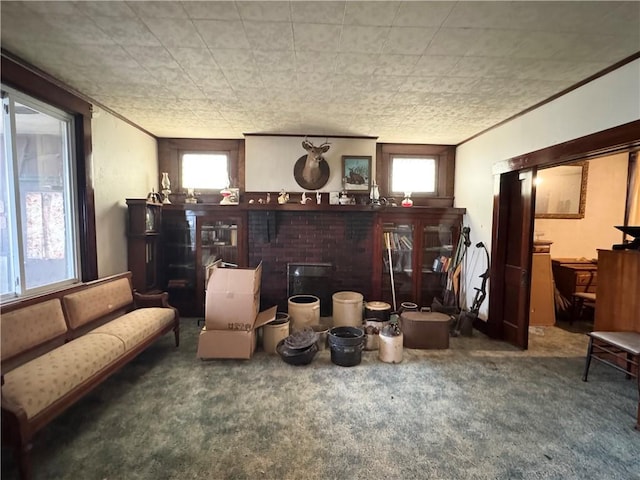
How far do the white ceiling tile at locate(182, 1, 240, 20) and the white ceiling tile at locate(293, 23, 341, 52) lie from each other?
0.38 meters

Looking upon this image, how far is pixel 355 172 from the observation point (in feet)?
15.1

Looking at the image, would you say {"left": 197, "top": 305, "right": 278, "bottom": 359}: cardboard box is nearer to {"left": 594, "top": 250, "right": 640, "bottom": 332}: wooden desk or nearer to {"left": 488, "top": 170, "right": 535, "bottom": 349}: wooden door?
{"left": 488, "top": 170, "right": 535, "bottom": 349}: wooden door

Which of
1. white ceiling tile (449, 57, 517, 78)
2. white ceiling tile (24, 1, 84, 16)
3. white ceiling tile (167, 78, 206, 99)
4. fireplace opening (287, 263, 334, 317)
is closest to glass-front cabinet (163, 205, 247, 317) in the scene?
fireplace opening (287, 263, 334, 317)

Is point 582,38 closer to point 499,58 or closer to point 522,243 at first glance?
point 499,58

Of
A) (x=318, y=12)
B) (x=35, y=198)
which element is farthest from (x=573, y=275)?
(x=35, y=198)

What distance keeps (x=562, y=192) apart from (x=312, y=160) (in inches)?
150

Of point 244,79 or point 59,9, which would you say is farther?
point 244,79

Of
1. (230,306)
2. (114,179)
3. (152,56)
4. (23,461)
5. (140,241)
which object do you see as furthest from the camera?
(140,241)

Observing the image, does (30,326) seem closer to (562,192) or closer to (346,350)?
(346,350)

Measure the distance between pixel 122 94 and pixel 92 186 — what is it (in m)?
0.99

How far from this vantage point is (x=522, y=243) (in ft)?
11.4

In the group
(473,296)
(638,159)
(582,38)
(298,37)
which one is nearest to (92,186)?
(298,37)

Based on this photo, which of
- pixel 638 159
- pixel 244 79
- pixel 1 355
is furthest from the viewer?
pixel 638 159

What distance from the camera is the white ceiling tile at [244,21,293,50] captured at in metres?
1.95
